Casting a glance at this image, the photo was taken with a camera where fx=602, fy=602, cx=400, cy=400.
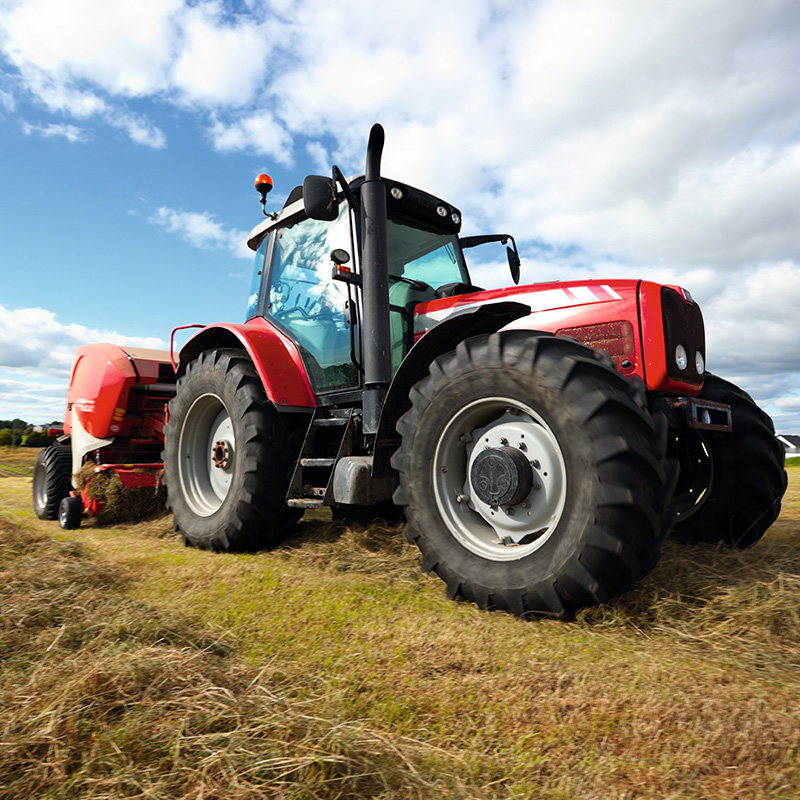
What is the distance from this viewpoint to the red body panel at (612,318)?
110 inches

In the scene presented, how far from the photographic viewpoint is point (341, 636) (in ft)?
7.04

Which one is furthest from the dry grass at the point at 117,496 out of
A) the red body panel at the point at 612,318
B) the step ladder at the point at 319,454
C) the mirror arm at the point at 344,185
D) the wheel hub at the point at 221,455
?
the red body panel at the point at 612,318

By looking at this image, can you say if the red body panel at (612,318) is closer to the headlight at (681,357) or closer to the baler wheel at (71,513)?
the headlight at (681,357)

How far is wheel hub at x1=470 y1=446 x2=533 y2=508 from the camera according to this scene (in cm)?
248

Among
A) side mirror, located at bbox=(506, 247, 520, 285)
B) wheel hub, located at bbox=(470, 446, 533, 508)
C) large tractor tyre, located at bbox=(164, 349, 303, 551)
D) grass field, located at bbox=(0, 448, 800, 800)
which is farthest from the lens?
side mirror, located at bbox=(506, 247, 520, 285)

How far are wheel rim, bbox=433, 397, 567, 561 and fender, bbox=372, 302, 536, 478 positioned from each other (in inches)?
18.5

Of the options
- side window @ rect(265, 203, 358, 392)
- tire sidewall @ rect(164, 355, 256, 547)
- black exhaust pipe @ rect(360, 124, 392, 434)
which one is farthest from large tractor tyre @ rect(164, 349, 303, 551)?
black exhaust pipe @ rect(360, 124, 392, 434)

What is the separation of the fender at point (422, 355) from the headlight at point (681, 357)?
728 mm

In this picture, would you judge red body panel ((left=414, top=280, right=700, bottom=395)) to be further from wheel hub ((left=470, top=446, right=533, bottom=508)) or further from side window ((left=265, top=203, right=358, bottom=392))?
side window ((left=265, top=203, right=358, bottom=392))

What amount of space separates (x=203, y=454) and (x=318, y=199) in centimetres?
224

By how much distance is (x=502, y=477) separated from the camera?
251 cm

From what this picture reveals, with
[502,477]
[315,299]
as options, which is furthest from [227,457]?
[502,477]

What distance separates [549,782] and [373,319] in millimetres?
2492

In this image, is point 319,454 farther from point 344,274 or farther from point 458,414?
point 458,414
